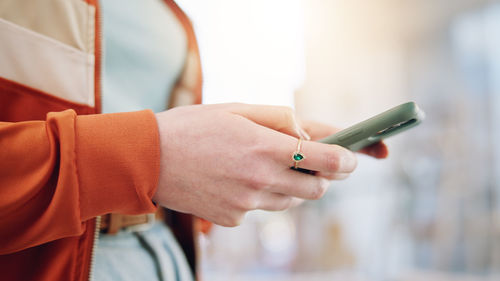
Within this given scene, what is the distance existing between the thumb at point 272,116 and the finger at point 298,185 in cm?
5

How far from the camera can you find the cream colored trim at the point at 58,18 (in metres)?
0.34

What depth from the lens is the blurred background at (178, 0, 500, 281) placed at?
7.11ft

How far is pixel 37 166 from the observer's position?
275 millimetres

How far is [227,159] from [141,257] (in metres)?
0.23


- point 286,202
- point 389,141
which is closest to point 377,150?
point 286,202

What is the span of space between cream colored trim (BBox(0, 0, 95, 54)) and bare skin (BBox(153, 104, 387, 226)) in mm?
163

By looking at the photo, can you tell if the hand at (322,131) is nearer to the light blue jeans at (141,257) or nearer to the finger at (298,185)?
the finger at (298,185)

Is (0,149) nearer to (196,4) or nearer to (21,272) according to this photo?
(21,272)

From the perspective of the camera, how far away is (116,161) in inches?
11.5

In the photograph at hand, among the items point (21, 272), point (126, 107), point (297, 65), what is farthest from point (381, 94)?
point (21, 272)

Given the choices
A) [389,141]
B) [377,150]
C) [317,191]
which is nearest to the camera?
[317,191]

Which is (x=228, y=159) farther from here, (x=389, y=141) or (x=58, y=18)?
(x=389, y=141)

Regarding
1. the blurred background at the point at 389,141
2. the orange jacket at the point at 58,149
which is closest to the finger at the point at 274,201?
the orange jacket at the point at 58,149

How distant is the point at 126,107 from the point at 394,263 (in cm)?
260
